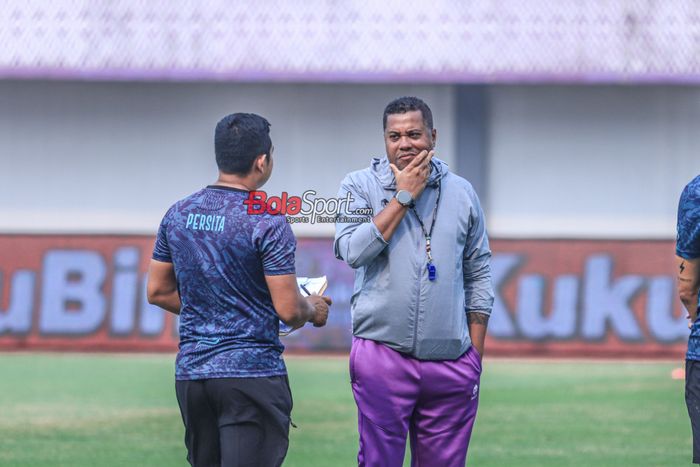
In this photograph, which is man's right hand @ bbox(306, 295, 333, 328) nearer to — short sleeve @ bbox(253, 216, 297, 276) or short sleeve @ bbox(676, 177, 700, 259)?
short sleeve @ bbox(253, 216, 297, 276)

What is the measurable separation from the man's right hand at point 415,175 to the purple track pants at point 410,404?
71cm

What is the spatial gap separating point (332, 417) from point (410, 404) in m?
6.08

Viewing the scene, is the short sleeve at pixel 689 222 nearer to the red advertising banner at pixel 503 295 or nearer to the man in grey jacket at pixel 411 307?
the man in grey jacket at pixel 411 307

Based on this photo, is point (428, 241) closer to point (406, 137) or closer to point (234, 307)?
point (406, 137)

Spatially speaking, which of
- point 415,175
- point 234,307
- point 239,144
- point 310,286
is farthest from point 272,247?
point 415,175

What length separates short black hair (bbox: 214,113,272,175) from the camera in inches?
213

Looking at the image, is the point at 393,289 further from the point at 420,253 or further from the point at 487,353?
the point at 487,353

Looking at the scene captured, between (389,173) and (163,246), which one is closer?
(163,246)

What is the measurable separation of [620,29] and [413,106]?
14745 millimetres

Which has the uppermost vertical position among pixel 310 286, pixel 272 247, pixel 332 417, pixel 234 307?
pixel 272 247

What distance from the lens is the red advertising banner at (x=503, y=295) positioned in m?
20.2

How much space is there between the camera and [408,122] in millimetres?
5887

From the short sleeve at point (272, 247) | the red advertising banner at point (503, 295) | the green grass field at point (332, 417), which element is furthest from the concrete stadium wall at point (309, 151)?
the short sleeve at point (272, 247)

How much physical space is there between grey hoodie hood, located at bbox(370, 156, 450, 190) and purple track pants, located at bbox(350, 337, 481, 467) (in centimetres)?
71
